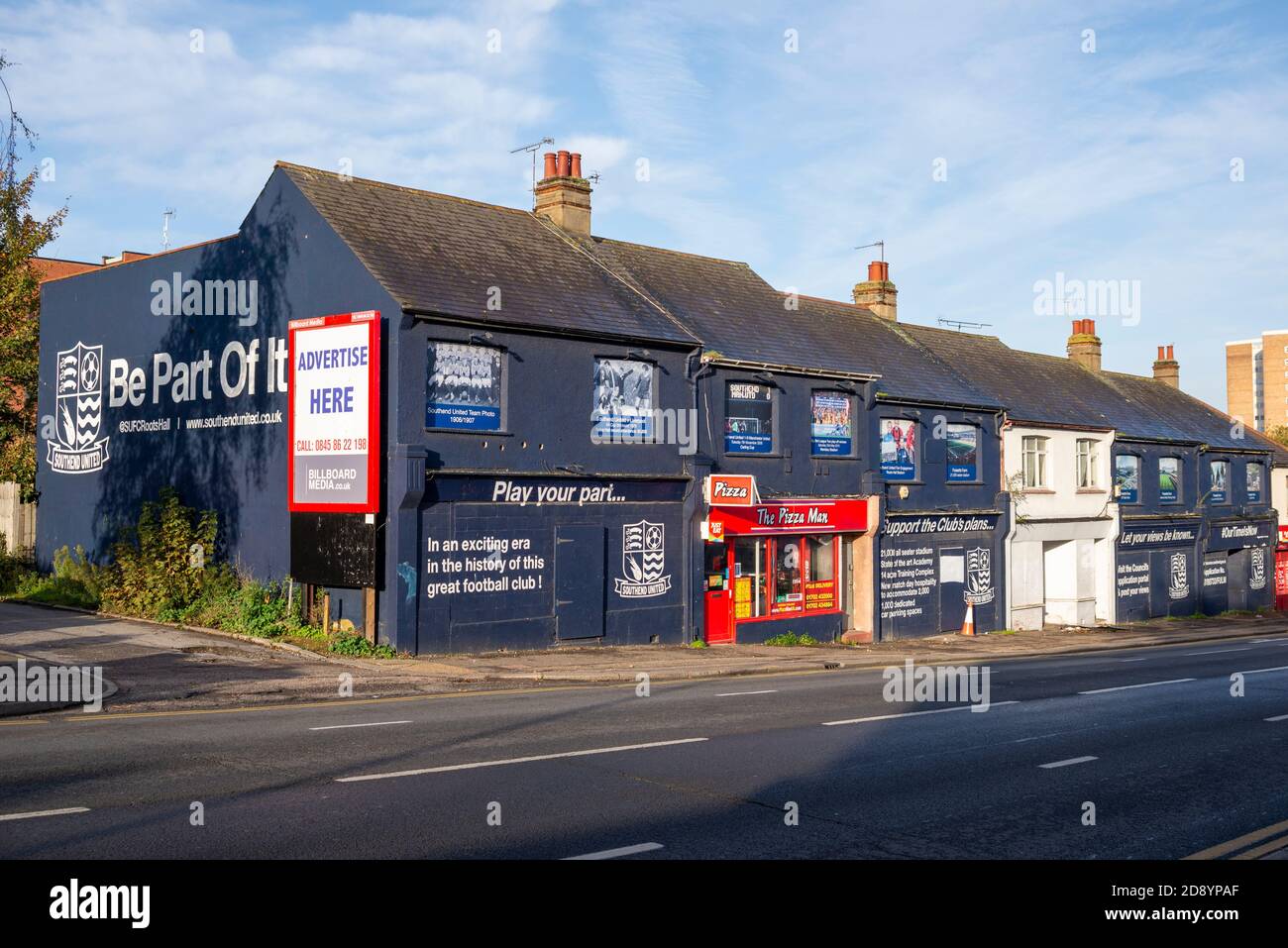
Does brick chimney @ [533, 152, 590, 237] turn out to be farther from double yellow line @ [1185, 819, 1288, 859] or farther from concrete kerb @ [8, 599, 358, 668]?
double yellow line @ [1185, 819, 1288, 859]

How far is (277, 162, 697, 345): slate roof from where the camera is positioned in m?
21.6

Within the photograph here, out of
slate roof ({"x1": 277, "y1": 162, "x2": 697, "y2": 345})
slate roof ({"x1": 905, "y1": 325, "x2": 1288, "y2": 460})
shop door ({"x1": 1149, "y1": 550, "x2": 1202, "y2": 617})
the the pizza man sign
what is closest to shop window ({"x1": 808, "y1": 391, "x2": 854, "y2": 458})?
slate roof ({"x1": 277, "y1": 162, "x2": 697, "y2": 345})

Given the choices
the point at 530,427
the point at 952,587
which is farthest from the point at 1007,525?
the point at 530,427

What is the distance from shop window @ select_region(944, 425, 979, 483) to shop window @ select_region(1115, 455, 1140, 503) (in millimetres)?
8914

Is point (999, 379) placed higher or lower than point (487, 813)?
higher

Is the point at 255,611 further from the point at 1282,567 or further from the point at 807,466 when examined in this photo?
the point at 1282,567

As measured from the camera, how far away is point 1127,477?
41125mm

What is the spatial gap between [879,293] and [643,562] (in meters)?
17.7

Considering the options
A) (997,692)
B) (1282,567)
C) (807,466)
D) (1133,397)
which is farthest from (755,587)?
(1282,567)

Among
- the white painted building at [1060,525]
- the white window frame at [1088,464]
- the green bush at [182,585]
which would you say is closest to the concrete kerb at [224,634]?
the green bush at [182,585]

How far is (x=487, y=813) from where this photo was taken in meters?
8.77

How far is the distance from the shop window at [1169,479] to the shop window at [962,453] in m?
13.0

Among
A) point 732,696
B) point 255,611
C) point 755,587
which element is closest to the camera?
point 732,696

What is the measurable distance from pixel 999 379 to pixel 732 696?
25314mm
